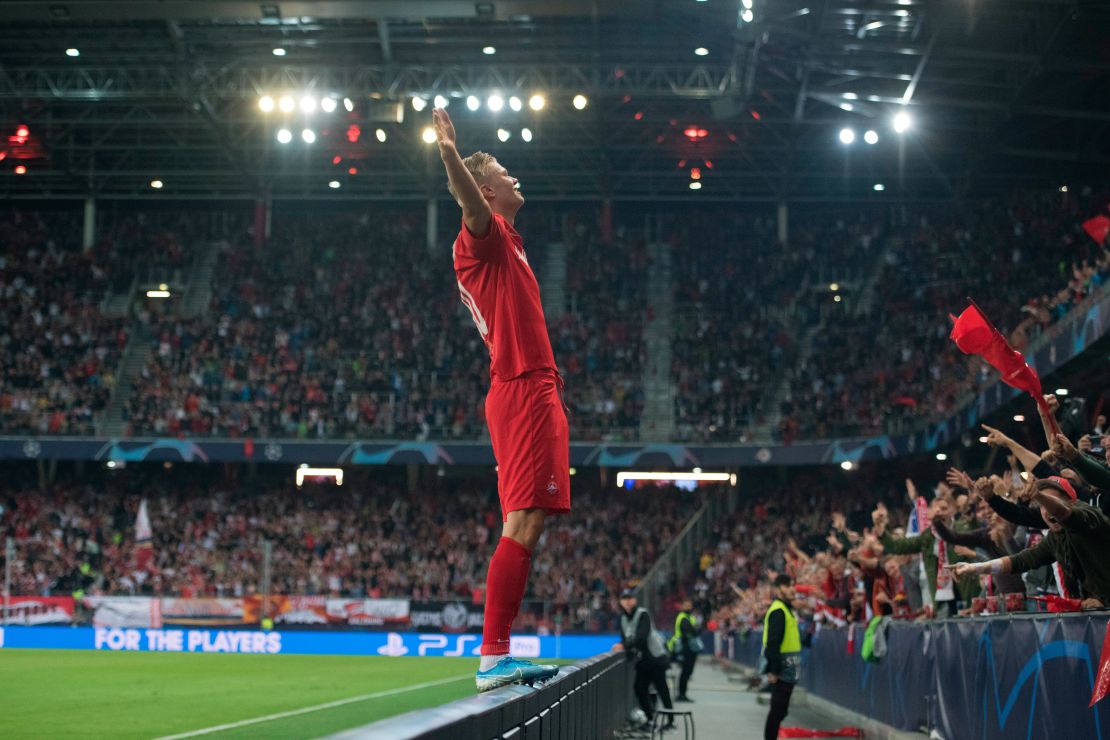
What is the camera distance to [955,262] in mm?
41500

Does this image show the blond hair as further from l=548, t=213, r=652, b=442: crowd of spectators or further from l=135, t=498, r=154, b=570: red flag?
l=548, t=213, r=652, b=442: crowd of spectators

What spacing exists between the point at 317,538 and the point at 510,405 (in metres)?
36.4

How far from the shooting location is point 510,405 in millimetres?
5715

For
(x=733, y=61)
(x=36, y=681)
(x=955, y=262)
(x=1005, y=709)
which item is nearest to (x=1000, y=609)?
(x=1005, y=709)

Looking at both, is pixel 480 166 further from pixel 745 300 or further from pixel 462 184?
pixel 745 300

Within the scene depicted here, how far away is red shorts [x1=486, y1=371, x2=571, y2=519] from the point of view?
18.4 feet

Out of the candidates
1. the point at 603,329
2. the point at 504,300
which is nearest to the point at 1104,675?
the point at 504,300

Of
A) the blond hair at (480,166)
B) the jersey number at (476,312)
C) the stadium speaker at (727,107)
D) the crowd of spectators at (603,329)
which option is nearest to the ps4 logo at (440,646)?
the crowd of spectators at (603,329)

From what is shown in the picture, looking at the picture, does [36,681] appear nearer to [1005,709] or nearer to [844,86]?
[1005,709]

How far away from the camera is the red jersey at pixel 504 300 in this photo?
5816 mm

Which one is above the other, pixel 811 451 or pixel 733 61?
pixel 733 61

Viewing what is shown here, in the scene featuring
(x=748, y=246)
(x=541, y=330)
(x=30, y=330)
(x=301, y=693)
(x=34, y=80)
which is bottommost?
(x=301, y=693)

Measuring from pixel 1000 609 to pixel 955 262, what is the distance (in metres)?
32.1

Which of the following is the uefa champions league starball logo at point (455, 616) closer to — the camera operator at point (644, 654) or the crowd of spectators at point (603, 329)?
the crowd of spectators at point (603, 329)
